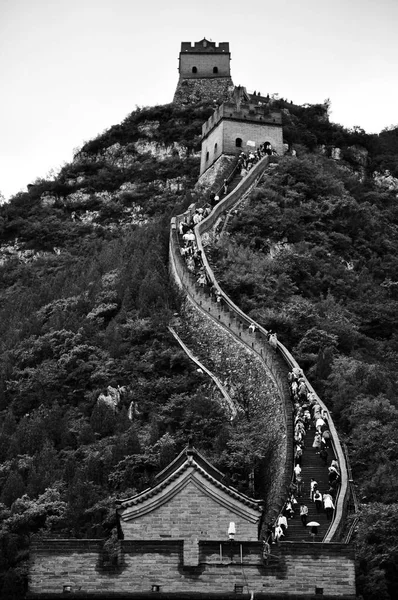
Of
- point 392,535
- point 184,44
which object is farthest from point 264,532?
point 184,44

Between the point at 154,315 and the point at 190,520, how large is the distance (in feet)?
129

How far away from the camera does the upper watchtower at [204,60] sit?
121312mm

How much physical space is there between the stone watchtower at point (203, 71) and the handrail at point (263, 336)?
2901cm

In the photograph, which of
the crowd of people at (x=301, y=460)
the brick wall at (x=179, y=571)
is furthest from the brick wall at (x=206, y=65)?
Result: the brick wall at (x=179, y=571)

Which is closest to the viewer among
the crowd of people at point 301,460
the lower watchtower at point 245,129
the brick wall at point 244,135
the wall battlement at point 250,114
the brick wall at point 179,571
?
the brick wall at point 179,571

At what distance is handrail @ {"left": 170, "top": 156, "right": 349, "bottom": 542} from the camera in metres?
43.9

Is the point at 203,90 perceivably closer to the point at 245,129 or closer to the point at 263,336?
the point at 245,129

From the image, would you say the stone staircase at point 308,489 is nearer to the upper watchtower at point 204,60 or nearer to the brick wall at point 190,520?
the brick wall at point 190,520

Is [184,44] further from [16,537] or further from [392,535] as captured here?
[392,535]

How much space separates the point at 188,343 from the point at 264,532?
26.8 metres

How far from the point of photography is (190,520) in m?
31.3

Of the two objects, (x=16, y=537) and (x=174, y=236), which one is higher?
(x=174, y=236)

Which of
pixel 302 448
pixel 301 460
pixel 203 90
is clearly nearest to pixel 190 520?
pixel 301 460

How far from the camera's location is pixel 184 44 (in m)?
123
